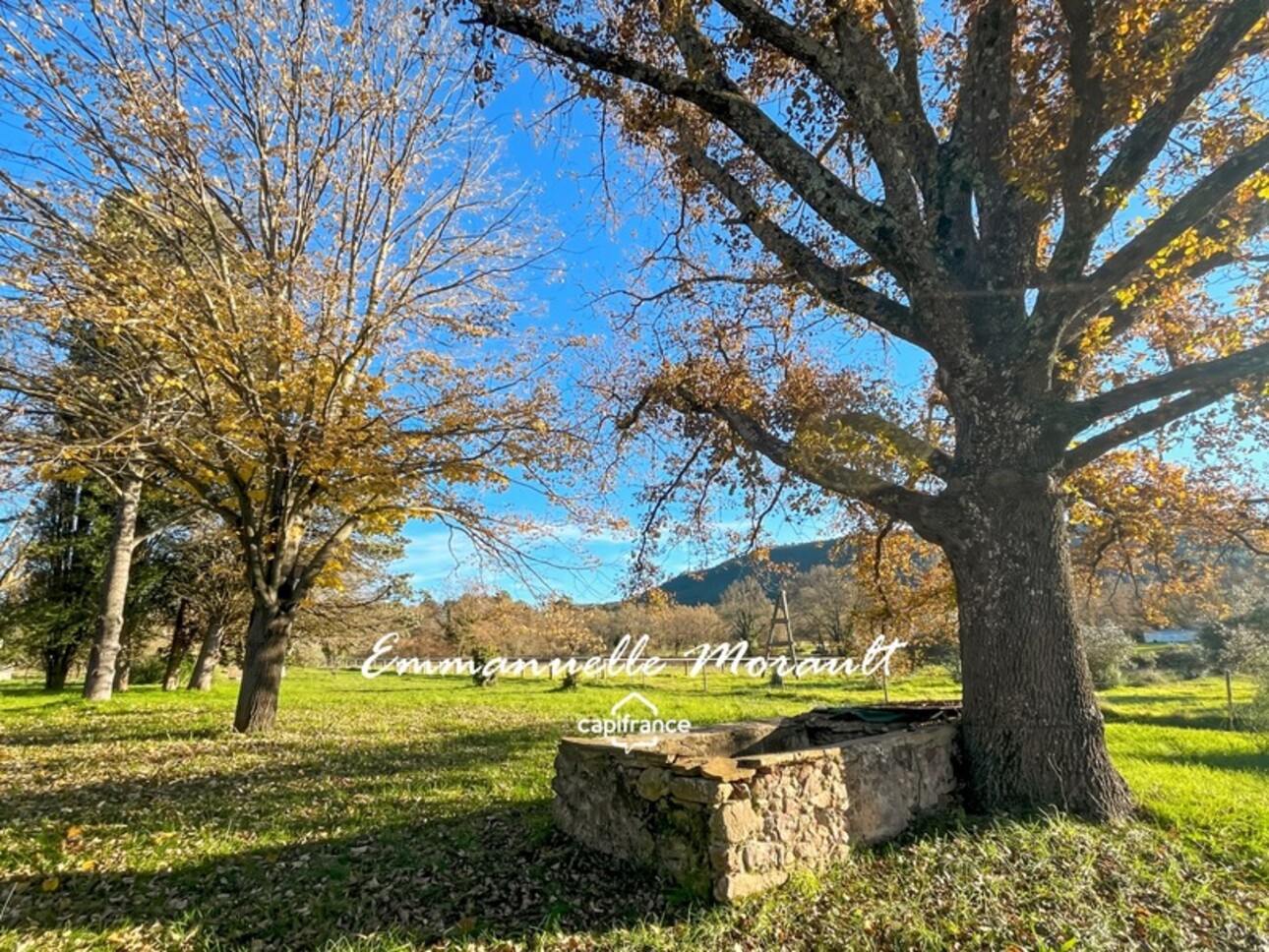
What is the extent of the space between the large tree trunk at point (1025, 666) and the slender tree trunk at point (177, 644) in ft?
81.0

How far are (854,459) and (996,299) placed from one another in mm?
2049

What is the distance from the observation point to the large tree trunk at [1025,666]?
5.35m

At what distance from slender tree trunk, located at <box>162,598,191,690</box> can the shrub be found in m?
32.1

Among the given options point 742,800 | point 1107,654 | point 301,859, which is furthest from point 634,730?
point 1107,654

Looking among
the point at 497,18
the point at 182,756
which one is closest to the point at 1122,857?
the point at 497,18

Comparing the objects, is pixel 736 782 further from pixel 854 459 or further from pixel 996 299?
pixel 996 299

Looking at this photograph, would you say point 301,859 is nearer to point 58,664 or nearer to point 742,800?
point 742,800

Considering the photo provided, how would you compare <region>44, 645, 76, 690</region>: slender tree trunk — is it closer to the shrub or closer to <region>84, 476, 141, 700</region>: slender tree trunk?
<region>84, 476, 141, 700</region>: slender tree trunk

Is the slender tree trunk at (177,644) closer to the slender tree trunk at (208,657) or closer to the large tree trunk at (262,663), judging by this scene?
the slender tree trunk at (208,657)

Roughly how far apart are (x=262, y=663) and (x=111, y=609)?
749 centimetres

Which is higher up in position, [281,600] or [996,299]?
[996,299]

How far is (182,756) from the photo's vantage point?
8.39m

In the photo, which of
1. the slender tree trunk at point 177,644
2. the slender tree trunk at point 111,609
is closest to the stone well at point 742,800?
the slender tree trunk at point 111,609

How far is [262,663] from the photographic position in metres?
9.99
